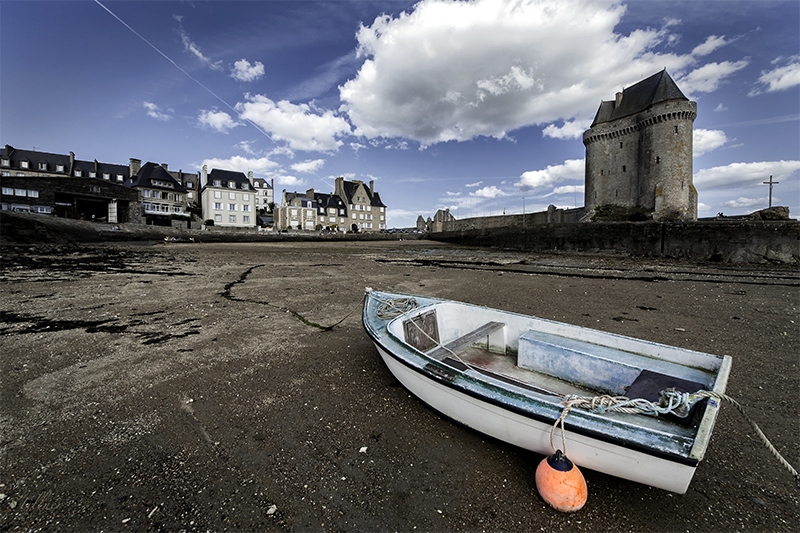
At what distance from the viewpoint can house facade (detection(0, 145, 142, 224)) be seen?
33.0 m

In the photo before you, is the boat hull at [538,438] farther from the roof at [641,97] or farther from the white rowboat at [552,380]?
the roof at [641,97]

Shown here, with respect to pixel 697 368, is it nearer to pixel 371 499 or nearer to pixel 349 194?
pixel 371 499

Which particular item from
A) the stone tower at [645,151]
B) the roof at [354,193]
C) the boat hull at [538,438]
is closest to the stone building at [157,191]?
the roof at [354,193]

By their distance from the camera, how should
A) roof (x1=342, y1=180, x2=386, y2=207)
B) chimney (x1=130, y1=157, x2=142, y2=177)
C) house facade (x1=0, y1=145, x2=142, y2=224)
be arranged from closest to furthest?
house facade (x1=0, y1=145, x2=142, y2=224) → chimney (x1=130, y1=157, x2=142, y2=177) → roof (x1=342, y1=180, x2=386, y2=207)

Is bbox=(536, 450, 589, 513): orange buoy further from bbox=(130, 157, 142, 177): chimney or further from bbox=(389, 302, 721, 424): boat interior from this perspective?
bbox=(130, 157, 142, 177): chimney

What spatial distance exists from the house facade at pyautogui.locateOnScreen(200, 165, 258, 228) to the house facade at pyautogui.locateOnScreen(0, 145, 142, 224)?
11627 mm

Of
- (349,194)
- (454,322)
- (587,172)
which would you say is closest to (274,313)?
(454,322)

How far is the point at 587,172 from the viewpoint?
39.2 metres

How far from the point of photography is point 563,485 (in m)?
1.96

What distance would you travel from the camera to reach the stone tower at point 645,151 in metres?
30.6

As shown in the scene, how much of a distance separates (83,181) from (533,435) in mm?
50635

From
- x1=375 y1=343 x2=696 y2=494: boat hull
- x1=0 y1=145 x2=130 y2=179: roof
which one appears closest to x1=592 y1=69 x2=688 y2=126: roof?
x1=375 y1=343 x2=696 y2=494: boat hull

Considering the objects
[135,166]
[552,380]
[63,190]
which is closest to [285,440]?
[552,380]

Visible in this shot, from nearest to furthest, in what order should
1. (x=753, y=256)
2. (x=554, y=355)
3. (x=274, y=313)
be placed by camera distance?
(x=554, y=355) < (x=274, y=313) < (x=753, y=256)
